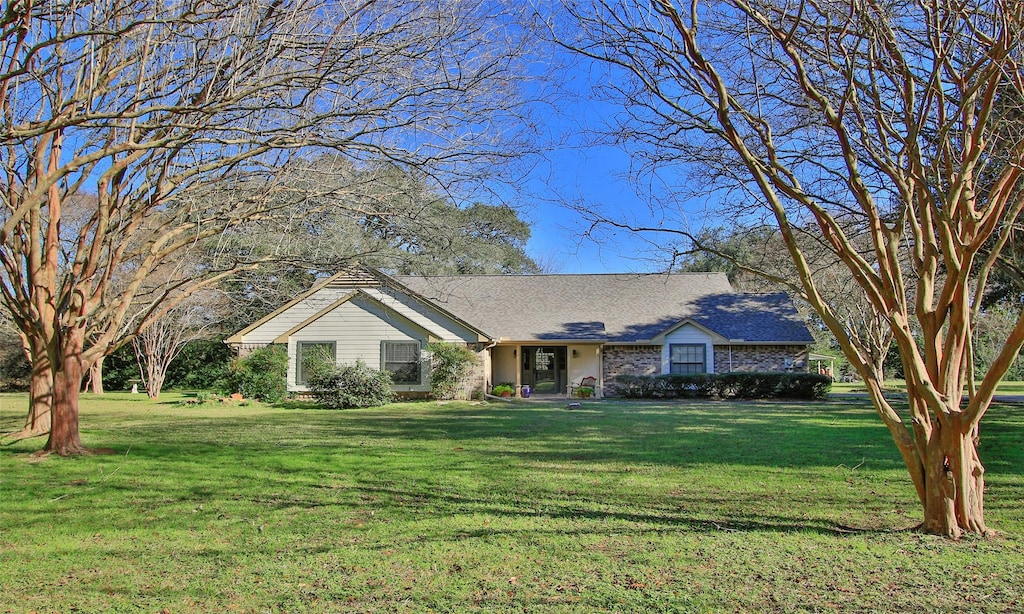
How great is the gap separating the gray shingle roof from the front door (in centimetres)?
95

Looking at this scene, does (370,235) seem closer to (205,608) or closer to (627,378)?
(205,608)

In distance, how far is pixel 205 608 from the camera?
145 inches

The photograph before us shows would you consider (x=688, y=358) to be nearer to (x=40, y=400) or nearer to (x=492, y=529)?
(x=40, y=400)

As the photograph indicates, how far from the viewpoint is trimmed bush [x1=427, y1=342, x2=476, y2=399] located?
20516mm

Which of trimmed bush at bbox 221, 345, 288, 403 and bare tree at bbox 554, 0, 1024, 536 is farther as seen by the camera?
trimmed bush at bbox 221, 345, 288, 403

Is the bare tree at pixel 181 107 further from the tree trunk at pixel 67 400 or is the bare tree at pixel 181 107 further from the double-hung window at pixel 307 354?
the double-hung window at pixel 307 354

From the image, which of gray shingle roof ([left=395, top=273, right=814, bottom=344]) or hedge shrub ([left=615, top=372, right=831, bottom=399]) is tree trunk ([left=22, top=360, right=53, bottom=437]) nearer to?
gray shingle roof ([left=395, top=273, right=814, bottom=344])

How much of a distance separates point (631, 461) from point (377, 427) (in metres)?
5.89

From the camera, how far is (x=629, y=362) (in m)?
24.0

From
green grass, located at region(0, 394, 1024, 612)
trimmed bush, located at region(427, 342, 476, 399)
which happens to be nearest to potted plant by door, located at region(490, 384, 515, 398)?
trimmed bush, located at region(427, 342, 476, 399)

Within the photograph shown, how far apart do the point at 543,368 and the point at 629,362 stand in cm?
309

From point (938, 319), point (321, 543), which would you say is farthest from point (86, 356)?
point (938, 319)

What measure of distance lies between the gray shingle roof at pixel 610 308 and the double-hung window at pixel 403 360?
1.89m

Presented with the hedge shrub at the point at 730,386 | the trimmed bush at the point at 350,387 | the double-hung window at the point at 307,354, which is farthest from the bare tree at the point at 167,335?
the hedge shrub at the point at 730,386
